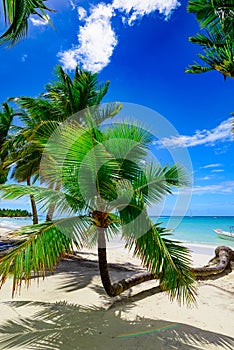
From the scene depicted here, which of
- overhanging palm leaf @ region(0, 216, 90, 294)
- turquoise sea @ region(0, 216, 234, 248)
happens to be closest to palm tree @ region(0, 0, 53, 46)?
overhanging palm leaf @ region(0, 216, 90, 294)

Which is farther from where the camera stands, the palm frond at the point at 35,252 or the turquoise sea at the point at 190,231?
the turquoise sea at the point at 190,231

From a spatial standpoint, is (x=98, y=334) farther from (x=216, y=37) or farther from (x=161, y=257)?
(x=216, y=37)

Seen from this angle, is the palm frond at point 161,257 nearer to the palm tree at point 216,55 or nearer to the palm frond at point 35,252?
the palm frond at point 35,252

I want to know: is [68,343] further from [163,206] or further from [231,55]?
[231,55]

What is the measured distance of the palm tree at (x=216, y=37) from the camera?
4508 millimetres

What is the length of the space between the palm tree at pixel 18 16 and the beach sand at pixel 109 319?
12.3 feet

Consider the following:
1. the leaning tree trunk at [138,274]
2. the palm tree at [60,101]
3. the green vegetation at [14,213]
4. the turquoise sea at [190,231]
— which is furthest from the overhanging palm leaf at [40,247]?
the green vegetation at [14,213]

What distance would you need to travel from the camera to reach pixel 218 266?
743cm

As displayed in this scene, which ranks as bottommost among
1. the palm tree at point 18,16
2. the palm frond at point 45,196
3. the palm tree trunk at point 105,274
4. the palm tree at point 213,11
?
the palm tree trunk at point 105,274

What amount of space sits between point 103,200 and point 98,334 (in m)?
1.88

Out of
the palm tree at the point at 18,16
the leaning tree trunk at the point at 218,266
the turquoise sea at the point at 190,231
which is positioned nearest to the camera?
the palm tree at the point at 18,16

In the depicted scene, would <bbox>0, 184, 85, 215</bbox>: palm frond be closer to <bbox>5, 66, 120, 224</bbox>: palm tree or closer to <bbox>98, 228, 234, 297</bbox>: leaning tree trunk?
<bbox>98, 228, 234, 297</bbox>: leaning tree trunk

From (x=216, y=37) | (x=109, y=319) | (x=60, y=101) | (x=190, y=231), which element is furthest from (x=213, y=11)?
(x=190, y=231)

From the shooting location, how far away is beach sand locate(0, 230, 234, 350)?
2.98 metres
